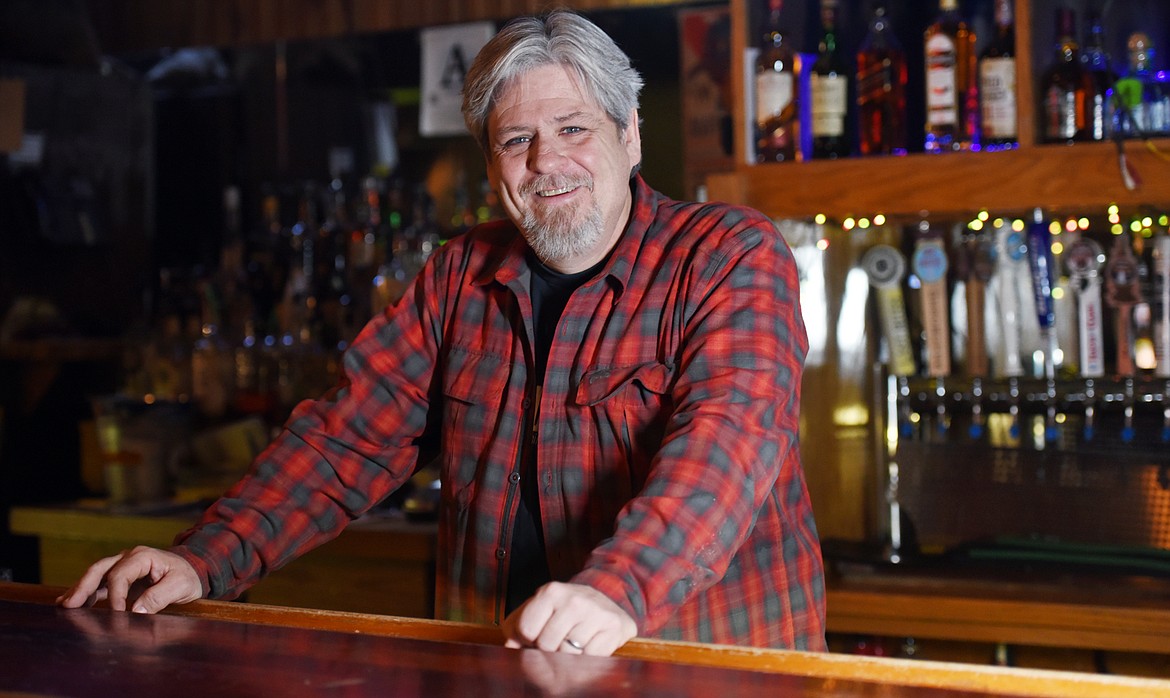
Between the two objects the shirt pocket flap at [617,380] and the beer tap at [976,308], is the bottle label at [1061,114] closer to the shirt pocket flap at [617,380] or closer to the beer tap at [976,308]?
the beer tap at [976,308]

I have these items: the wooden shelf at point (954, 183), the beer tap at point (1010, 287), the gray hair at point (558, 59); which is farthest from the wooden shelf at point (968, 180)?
the gray hair at point (558, 59)

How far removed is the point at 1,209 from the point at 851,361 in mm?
2673

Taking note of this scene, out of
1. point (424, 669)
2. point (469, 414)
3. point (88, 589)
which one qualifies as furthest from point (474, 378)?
point (424, 669)

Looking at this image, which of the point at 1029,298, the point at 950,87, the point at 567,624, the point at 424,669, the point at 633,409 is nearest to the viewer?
the point at 424,669

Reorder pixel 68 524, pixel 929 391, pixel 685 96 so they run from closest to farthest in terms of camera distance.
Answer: pixel 929 391 < pixel 68 524 < pixel 685 96

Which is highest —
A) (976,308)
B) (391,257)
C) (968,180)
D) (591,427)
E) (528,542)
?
(968,180)

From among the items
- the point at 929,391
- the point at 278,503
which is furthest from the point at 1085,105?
the point at 278,503

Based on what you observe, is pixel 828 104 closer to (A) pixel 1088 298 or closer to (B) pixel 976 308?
(B) pixel 976 308

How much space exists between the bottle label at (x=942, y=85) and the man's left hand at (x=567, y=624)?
5.69 ft

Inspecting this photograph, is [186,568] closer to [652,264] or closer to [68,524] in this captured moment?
[652,264]

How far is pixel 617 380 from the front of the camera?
1.63 metres

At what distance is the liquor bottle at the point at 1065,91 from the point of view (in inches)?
97.6

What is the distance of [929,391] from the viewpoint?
2803 mm

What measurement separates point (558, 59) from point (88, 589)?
87 centimetres
